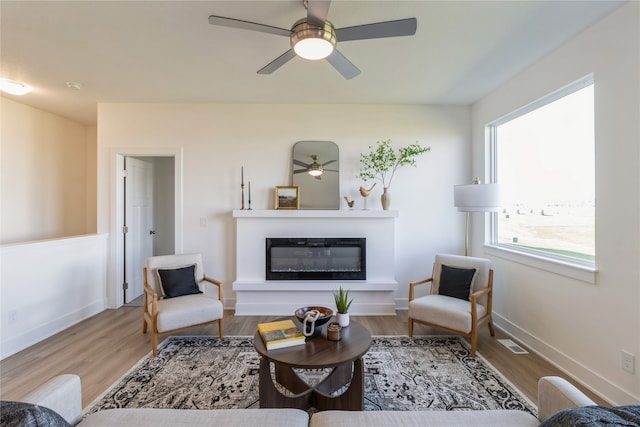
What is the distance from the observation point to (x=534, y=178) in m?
2.89

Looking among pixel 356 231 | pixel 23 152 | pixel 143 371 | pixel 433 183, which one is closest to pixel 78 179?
pixel 23 152

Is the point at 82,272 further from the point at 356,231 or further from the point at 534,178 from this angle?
the point at 534,178

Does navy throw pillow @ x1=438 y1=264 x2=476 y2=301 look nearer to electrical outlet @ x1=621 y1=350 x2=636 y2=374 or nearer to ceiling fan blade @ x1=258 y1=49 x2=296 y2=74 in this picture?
electrical outlet @ x1=621 y1=350 x2=636 y2=374

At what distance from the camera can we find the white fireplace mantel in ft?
11.8

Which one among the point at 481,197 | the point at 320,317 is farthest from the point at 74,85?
the point at 481,197

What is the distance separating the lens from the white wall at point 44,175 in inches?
140

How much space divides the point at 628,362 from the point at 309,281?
2.79 metres

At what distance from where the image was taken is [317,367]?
165 cm

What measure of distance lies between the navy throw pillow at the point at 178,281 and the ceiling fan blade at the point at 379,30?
2.72 meters

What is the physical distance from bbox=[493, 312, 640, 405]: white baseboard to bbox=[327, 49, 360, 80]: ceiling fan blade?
291 centimetres

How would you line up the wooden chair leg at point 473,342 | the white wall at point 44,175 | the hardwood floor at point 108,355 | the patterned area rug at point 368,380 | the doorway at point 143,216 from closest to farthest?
the patterned area rug at point 368,380, the hardwood floor at point 108,355, the wooden chair leg at point 473,342, the white wall at point 44,175, the doorway at point 143,216

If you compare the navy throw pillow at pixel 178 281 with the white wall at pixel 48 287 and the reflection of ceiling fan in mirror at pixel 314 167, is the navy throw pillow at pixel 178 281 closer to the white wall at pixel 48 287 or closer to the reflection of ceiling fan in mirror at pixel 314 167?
the white wall at pixel 48 287

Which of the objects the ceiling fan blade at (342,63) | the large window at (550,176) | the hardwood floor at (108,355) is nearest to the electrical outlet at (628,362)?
the hardwood floor at (108,355)

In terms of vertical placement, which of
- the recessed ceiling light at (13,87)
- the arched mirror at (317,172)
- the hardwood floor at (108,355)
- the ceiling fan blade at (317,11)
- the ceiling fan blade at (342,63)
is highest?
the recessed ceiling light at (13,87)
